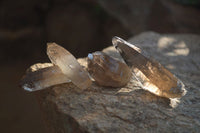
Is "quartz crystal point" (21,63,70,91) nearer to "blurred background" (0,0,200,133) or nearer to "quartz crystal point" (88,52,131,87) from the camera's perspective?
"quartz crystal point" (88,52,131,87)

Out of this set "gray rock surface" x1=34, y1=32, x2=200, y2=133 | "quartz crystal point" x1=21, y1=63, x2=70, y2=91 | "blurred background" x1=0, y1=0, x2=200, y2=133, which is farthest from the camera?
"blurred background" x1=0, y1=0, x2=200, y2=133

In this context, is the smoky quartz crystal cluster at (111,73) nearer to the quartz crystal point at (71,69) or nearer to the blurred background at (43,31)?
the quartz crystal point at (71,69)

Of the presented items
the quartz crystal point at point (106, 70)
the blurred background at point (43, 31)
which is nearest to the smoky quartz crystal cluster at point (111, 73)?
the quartz crystal point at point (106, 70)

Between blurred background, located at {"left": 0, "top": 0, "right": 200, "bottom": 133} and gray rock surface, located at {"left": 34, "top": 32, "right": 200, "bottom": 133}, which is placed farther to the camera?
blurred background, located at {"left": 0, "top": 0, "right": 200, "bottom": 133}

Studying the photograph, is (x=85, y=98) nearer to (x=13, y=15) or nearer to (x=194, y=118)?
(x=194, y=118)

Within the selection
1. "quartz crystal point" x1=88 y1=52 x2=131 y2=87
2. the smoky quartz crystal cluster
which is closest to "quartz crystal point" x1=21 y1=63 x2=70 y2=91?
the smoky quartz crystal cluster

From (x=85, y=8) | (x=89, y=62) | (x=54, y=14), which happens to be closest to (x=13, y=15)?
(x=54, y=14)
